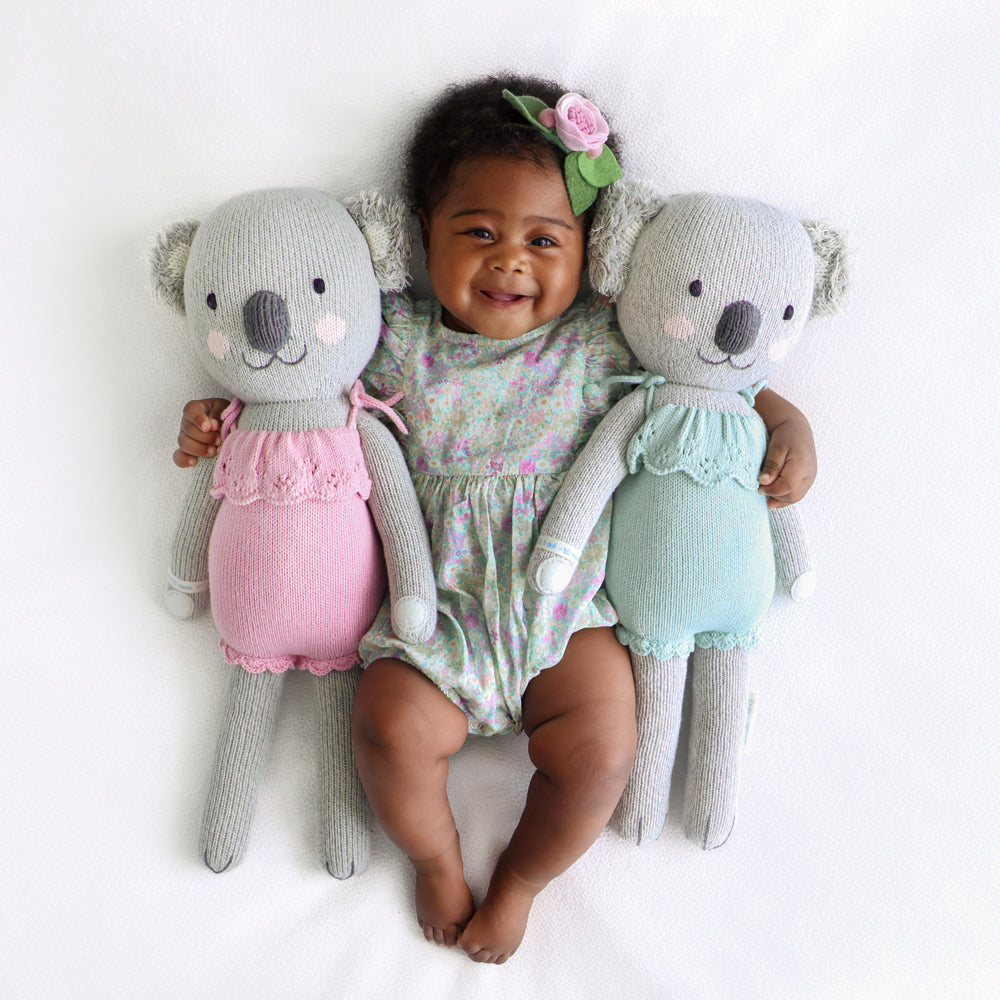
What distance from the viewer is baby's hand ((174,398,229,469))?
1125mm

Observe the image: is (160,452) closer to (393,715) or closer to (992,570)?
(393,715)

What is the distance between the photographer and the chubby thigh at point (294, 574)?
107 cm

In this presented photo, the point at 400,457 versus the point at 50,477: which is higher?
the point at 400,457

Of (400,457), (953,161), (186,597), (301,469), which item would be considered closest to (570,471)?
(400,457)

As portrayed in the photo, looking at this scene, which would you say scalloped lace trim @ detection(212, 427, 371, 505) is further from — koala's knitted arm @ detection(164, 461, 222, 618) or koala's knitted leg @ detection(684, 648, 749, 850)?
koala's knitted leg @ detection(684, 648, 749, 850)

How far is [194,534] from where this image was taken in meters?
1.15

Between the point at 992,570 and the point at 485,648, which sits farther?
the point at 992,570

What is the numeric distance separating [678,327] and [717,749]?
50 centimetres

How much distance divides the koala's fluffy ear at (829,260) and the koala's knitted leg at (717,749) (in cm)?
44

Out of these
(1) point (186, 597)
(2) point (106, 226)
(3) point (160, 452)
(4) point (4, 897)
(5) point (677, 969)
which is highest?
(2) point (106, 226)

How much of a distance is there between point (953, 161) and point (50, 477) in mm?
1200

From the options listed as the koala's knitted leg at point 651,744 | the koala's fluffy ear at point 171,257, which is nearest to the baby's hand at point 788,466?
the koala's knitted leg at point 651,744

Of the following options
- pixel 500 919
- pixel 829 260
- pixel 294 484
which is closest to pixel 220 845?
pixel 500 919

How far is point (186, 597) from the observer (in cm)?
118
